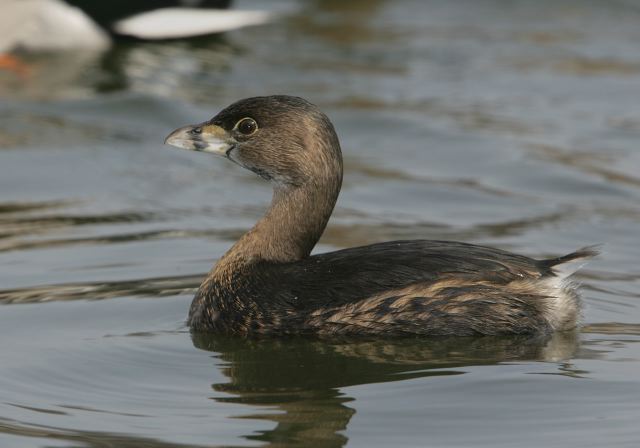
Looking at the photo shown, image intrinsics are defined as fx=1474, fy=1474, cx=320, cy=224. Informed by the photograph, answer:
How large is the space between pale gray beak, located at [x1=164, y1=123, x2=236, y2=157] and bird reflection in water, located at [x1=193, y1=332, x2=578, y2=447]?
1021 millimetres

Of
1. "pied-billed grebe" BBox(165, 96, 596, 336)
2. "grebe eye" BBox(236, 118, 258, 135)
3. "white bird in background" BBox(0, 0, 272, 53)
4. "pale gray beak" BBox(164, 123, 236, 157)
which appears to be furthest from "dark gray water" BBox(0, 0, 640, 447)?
"grebe eye" BBox(236, 118, 258, 135)

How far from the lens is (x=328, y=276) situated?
22.5 feet

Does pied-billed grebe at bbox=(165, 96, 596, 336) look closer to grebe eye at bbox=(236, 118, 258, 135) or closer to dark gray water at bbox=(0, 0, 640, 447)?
grebe eye at bbox=(236, 118, 258, 135)

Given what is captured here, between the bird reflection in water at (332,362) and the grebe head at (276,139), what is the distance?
91 cm

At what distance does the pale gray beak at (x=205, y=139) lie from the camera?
7.52 metres

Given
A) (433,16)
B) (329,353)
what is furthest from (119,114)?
(329,353)

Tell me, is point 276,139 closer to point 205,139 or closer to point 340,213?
point 205,139

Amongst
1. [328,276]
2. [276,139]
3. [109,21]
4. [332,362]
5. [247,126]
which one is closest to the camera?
[332,362]

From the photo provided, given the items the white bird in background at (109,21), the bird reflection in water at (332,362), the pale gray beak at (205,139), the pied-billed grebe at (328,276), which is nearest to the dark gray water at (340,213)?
the bird reflection in water at (332,362)

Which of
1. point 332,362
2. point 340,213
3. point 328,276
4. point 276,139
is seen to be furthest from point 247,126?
point 340,213

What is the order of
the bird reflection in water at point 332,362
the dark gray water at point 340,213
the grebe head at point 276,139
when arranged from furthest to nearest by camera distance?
the grebe head at point 276,139 < the bird reflection in water at point 332,362 < the dark gray water at point 340,213

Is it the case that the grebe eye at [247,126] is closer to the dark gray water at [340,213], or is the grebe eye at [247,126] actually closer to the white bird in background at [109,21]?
the dark gray water at [340,213]

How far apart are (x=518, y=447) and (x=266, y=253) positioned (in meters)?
2.23

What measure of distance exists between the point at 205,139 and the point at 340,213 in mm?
2957
